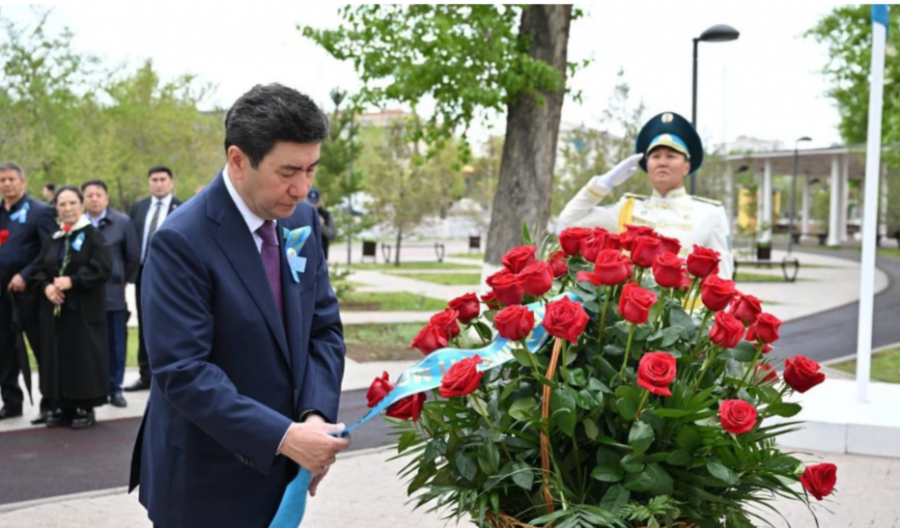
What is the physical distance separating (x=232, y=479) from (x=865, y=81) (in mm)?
32647

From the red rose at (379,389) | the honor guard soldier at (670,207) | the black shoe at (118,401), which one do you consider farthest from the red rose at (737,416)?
the black shoe at (118,401)

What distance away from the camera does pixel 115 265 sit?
891 centimetres

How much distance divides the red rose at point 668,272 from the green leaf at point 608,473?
0.48 metres

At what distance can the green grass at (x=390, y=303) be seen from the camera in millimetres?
16906

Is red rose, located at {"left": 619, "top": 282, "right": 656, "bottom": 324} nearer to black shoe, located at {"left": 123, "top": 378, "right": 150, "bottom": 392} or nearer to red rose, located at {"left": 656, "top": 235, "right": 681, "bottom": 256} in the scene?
red rose, located at {"left": 656, "top": 235, "right": 681, "bottom": 256}

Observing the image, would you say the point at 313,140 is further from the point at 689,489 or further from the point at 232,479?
the point at 689,489

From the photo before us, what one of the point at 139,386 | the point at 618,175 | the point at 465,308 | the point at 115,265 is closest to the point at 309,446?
the point at 465,308

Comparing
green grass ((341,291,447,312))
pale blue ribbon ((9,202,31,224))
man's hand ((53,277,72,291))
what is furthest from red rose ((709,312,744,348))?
green grass ((341,291,447,312))

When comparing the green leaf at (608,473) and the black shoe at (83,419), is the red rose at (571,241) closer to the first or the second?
the green leaf at (608,473)

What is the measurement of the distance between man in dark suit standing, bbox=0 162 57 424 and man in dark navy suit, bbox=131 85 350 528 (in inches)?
241

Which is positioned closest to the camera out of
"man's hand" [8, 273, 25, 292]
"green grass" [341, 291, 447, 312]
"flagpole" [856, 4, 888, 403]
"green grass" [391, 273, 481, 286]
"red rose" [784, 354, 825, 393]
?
"red rose" [784, 354, 825, 393]

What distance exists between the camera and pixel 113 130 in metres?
35.1

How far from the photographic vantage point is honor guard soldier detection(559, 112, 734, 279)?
4852 mm

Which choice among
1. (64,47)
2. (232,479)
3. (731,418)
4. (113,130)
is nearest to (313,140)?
(232,479)
